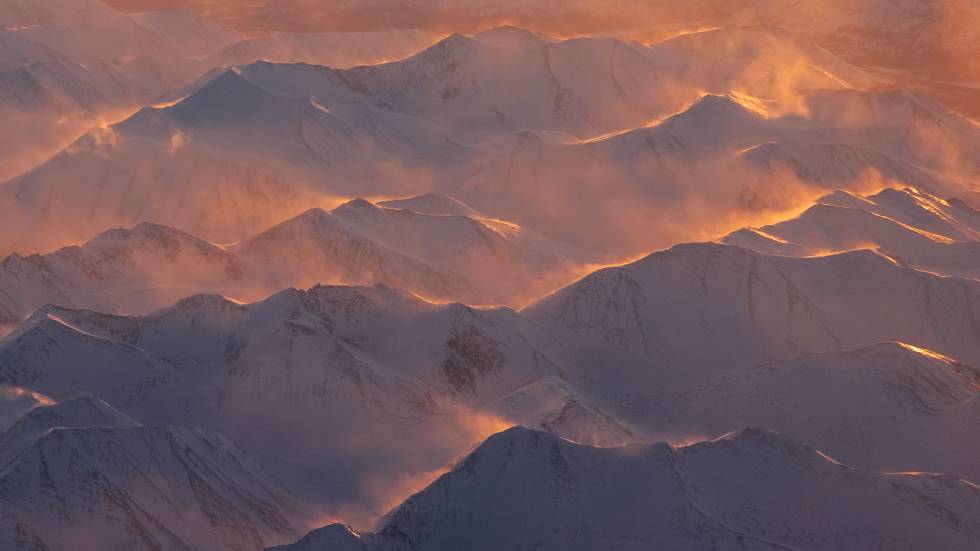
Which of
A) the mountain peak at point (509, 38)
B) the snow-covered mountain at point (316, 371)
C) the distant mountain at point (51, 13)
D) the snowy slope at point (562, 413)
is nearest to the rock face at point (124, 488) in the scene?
the snow-covered mountain at point (316, 371)

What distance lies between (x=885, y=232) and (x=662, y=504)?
29491 mm

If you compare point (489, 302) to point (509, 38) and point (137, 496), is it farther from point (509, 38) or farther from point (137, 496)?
point (509, 38)

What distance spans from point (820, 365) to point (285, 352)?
2081 centimetres

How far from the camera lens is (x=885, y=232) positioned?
204 ft

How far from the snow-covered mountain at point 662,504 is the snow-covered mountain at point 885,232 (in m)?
20.5

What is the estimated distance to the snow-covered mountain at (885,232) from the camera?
60.0 meters

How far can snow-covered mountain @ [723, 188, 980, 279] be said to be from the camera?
2361 inches

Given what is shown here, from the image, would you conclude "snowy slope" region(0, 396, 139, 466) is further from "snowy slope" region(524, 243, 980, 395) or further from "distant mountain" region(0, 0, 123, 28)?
"distant mountain" region(0, 0, 123, 28)

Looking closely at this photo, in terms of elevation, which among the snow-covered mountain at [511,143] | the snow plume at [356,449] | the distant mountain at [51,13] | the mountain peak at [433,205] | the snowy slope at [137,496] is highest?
the snowy slope at [137,496]

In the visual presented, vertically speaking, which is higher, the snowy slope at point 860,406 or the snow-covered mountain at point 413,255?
the snowy slope at point 860,406

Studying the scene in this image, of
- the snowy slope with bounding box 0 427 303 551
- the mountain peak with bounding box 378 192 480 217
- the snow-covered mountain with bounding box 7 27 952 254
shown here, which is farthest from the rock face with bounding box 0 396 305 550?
the snow-covered mountain with bounding box 7 27 952 254

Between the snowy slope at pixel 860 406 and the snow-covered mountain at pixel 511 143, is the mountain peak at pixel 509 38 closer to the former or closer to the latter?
the snow-covered mountain at pixel 511 143

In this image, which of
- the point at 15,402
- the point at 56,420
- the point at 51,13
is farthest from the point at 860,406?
the point at 51,13

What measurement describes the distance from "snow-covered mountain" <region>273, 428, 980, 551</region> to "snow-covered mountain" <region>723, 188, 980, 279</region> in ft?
67.4
